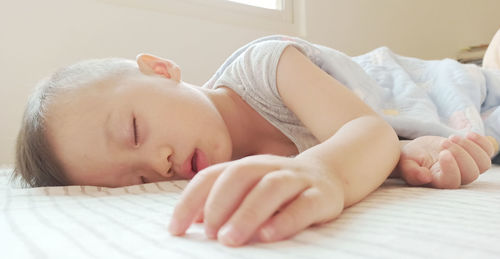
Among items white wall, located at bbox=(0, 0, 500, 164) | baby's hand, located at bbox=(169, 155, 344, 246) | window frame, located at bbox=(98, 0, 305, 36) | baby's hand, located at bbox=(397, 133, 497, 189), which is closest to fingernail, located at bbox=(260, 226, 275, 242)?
baby's hand, located at bbox=(169, 155, 344, 246)

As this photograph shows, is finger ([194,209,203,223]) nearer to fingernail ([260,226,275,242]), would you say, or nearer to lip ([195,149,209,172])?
fingernail ([260,226,275,242])

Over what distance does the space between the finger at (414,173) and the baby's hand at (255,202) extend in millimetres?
282

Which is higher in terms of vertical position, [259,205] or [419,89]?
[259,205]

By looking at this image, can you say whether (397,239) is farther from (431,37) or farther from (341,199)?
(431,37)

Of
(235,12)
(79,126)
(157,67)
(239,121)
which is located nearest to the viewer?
(79,126)

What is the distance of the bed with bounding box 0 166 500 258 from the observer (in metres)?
0.28

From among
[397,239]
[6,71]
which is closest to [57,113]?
[397,239]

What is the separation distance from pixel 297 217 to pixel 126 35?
4.25 ft

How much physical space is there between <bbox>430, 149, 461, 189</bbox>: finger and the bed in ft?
0.10

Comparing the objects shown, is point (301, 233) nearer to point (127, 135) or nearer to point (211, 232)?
point (211, 232)

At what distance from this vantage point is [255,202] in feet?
1.01

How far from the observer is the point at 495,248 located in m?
0.27

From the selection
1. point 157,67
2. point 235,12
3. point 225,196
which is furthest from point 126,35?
point 225,196

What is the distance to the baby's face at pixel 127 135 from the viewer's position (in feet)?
2.22
